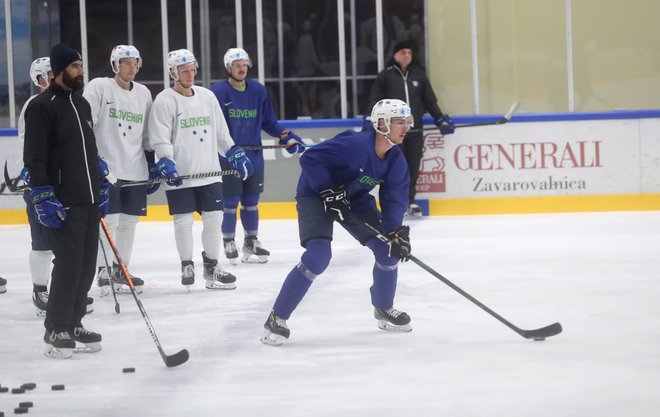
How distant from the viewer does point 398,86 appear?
938cm

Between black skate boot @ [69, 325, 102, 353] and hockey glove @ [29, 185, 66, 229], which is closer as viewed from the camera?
hockey glove @ [29, 185, 66, 229]

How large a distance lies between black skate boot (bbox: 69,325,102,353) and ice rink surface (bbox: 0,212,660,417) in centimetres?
7

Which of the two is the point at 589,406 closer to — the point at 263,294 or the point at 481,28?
the point at 263,294

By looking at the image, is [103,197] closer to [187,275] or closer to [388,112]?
[187,275]

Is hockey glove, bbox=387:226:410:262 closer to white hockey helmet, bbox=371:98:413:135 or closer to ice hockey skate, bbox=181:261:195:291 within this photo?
white hockey helmet, bbox=371:98:413:135

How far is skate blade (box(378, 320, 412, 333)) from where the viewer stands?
14.9ft

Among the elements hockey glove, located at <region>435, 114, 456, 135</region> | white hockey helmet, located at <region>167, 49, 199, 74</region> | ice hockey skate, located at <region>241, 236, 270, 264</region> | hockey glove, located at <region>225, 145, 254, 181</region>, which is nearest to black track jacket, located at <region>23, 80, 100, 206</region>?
white hockey helmet, located at <region>167, 49, 199, 74</region>

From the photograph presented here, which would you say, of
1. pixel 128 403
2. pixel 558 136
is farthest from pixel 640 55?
pixel 128 403

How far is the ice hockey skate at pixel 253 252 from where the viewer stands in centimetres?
691

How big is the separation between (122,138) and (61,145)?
5.11ft

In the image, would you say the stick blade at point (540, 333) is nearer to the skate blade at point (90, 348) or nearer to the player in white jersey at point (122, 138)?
the skate blade at point (90, 348)

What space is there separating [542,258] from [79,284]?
329cm

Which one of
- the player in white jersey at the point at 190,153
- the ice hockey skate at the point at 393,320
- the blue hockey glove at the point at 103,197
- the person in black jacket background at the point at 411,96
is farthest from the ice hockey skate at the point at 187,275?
the person in black jacket background at the point at 411,96

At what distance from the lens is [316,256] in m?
4.30
